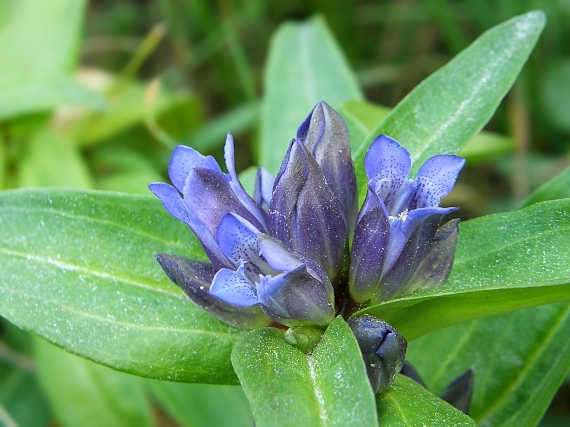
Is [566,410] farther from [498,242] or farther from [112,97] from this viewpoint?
[112,97]

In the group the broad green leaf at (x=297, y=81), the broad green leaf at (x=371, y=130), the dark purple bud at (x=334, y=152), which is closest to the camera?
the dark purple bud at (x=334, y=152)

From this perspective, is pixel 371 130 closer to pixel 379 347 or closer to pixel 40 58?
pixel 379 347

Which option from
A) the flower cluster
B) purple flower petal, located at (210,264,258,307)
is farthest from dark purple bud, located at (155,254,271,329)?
purple flower petal, located at (210,264,258,307)

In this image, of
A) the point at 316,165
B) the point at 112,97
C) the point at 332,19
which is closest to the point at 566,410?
the point at 316,165

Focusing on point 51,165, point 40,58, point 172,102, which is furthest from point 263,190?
point 172,102

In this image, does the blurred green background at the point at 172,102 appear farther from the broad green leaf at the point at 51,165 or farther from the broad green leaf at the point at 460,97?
the broad green leaf at the point at 460,97

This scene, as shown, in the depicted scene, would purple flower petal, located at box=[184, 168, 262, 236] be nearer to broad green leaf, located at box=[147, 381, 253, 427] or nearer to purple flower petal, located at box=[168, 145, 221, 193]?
purple flower petal, located at box=[168, 145, 221, 193]

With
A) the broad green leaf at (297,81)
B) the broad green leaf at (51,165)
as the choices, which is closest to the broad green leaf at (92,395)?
the broad green leaf at (51,165)

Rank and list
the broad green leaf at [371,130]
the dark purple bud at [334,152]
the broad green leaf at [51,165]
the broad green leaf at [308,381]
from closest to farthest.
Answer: the broad green leaf at [308,381] < the dark purple bud at [334,152] < the broad green leaf at [371,130] < the broad green leaf at [51,165]
